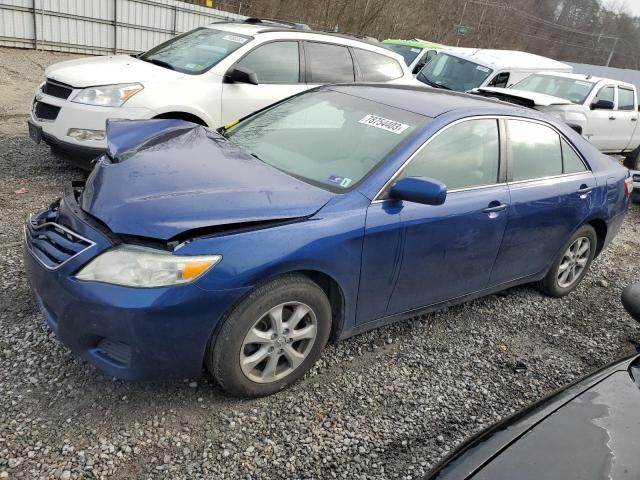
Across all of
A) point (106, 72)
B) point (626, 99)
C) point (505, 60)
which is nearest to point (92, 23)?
point (505, 60)

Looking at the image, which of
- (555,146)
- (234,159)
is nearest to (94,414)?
(234,159)

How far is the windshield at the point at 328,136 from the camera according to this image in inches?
123

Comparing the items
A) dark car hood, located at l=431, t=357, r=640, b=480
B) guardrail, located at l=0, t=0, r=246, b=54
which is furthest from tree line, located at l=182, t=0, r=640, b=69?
dark car hood, located at l=431, t=357, r=640, b=480

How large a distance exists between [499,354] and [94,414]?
2.59 m

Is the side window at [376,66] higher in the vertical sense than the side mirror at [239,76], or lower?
higher

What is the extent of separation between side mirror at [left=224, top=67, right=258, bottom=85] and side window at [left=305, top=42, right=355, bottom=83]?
0.92 m

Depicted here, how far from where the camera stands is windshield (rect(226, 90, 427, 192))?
3.12 metres

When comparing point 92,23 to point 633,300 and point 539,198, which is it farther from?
point 633,300

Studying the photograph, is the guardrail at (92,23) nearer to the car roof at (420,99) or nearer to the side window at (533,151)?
the car roof at (420,99)

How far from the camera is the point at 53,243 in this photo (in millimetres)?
2695

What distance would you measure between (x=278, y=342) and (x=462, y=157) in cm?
169

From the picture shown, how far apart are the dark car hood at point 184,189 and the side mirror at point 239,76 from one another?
2475 mm

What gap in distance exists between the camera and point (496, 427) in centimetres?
199

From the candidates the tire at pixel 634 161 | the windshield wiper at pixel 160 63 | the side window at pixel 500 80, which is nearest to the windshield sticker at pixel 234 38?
the windshield wiper at pixel 160 63
